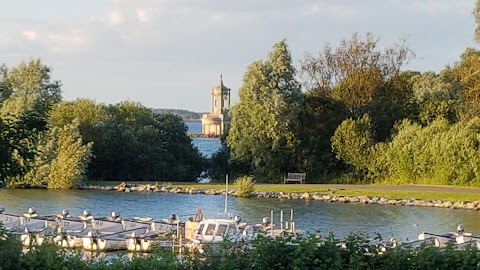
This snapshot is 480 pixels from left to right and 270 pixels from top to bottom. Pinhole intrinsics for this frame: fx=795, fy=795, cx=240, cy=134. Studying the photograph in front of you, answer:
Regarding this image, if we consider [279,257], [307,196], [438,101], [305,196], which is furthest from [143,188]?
[279,257]

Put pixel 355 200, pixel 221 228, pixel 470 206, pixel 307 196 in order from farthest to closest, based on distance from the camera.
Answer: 1. pixel 307 196
2. pixel 355 200
3. pixel 470 206
4. pixel 221 228

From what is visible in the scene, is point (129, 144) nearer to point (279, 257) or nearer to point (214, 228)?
point (214, 228)

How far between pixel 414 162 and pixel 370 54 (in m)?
10.7

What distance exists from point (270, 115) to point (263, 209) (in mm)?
14417

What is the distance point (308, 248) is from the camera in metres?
10.4

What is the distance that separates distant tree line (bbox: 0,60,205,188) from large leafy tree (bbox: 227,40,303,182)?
6143mm

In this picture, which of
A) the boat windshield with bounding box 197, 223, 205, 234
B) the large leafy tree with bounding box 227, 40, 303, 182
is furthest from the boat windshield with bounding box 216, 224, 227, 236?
the large leafy tree with bounding box 227, 40, 303, 182

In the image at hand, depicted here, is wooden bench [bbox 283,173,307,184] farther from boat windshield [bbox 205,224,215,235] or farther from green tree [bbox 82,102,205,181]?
boat windshield [bbox 205,224,215,235]

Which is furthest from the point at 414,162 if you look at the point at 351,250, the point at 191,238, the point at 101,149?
the point at 351,250

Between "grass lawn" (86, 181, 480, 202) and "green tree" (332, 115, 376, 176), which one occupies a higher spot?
"green tree" (332, 115, 376, 176)

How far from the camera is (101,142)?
6006 centimetres

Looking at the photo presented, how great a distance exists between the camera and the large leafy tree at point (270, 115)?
2244 inches

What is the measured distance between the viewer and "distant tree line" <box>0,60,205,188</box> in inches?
2194

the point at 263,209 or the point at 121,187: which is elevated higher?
the point at 121,187
